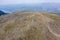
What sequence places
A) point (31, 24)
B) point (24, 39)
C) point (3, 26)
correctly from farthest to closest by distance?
point (3, 26), point (31, 24), point (24, 39)


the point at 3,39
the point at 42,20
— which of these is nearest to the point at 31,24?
the point at 42,20

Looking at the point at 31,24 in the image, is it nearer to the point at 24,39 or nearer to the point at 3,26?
the point at 24,39

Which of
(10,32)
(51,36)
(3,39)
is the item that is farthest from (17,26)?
(51,36)

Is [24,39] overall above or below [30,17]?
below

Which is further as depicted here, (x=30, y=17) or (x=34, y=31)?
(x=30, y=17)

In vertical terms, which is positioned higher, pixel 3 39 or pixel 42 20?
pixel 42 20

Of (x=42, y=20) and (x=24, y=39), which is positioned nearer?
(x=24, y=39)

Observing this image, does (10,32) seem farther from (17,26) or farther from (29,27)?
(29,27)

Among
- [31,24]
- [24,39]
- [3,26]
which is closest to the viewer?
[24,39]
